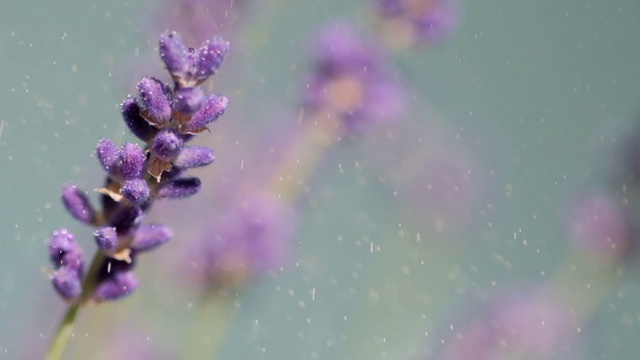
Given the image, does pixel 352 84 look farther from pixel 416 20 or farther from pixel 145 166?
pixel 145 166

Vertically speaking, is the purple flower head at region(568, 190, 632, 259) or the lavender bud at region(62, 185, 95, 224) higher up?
the purple flower head at region(568, 190, 632, 259)

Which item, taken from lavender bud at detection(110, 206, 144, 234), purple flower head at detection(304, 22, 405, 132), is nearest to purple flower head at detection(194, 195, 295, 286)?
purple flower head at detection(304, 22, 405, 132)

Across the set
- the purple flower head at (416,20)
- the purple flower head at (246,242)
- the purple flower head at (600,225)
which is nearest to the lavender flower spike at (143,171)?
the purple flower head at (246,242)

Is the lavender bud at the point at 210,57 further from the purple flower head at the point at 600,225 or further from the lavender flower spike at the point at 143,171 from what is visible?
the purple flower head at the point at 600,225

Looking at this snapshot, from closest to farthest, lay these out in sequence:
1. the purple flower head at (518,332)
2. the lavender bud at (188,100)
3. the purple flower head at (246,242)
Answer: the lavender bud at (188,100) → the purple flower head at (246,242) → the purple flower head at (518,332)

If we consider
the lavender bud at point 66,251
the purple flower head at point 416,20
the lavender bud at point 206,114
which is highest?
the purple flower head at point 416,20

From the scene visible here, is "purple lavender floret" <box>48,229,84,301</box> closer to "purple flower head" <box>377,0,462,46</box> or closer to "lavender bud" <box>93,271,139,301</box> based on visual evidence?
"lavender bud" <box>93,271,139,301</box>

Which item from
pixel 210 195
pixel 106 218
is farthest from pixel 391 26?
pixel 106 218
